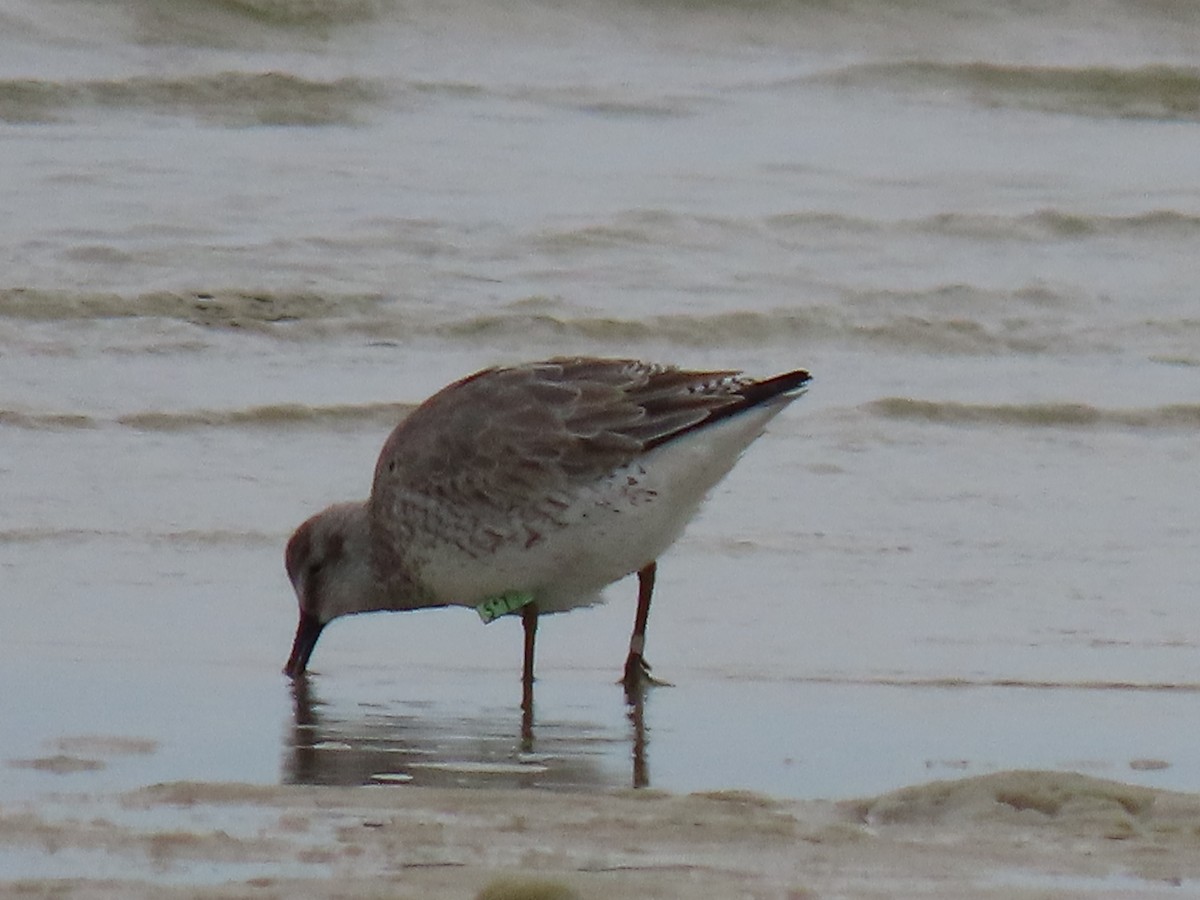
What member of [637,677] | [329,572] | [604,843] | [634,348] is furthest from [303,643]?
[634,348]

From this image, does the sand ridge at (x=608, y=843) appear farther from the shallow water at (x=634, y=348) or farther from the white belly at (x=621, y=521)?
the white belly at (x=621, y=521)

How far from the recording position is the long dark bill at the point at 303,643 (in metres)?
6.27

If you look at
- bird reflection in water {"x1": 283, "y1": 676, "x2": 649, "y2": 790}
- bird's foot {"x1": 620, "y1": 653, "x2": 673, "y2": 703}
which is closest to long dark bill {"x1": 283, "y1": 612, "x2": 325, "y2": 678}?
bird reflection in water {"x1": 283, "y1": 676, "x2": 649, "y2": 790}

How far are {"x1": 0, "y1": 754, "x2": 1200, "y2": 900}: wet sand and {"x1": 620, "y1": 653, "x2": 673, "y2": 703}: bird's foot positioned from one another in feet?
4.19

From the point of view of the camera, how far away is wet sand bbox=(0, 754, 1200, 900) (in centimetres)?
396

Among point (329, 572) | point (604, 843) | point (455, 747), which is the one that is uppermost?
point (329, 572)

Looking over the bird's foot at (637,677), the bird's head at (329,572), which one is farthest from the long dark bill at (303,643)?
the bird's foot at (637,677)

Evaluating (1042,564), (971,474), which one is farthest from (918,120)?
(1042,564)

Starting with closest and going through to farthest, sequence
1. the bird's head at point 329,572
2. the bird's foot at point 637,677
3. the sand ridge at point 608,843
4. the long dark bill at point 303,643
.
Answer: the sand ridge at point 608,843 < the bird's foot at point 637,677 < the long dark bill at point 303,643 < the bird's head at point 329,572

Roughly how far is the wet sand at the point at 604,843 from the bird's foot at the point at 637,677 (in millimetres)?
1277

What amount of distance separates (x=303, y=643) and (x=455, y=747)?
40.1 inches

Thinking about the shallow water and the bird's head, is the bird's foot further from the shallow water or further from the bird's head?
the bird's head

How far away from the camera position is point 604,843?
4.31 meters

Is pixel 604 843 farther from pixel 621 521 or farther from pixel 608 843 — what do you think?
pixel 621 521
